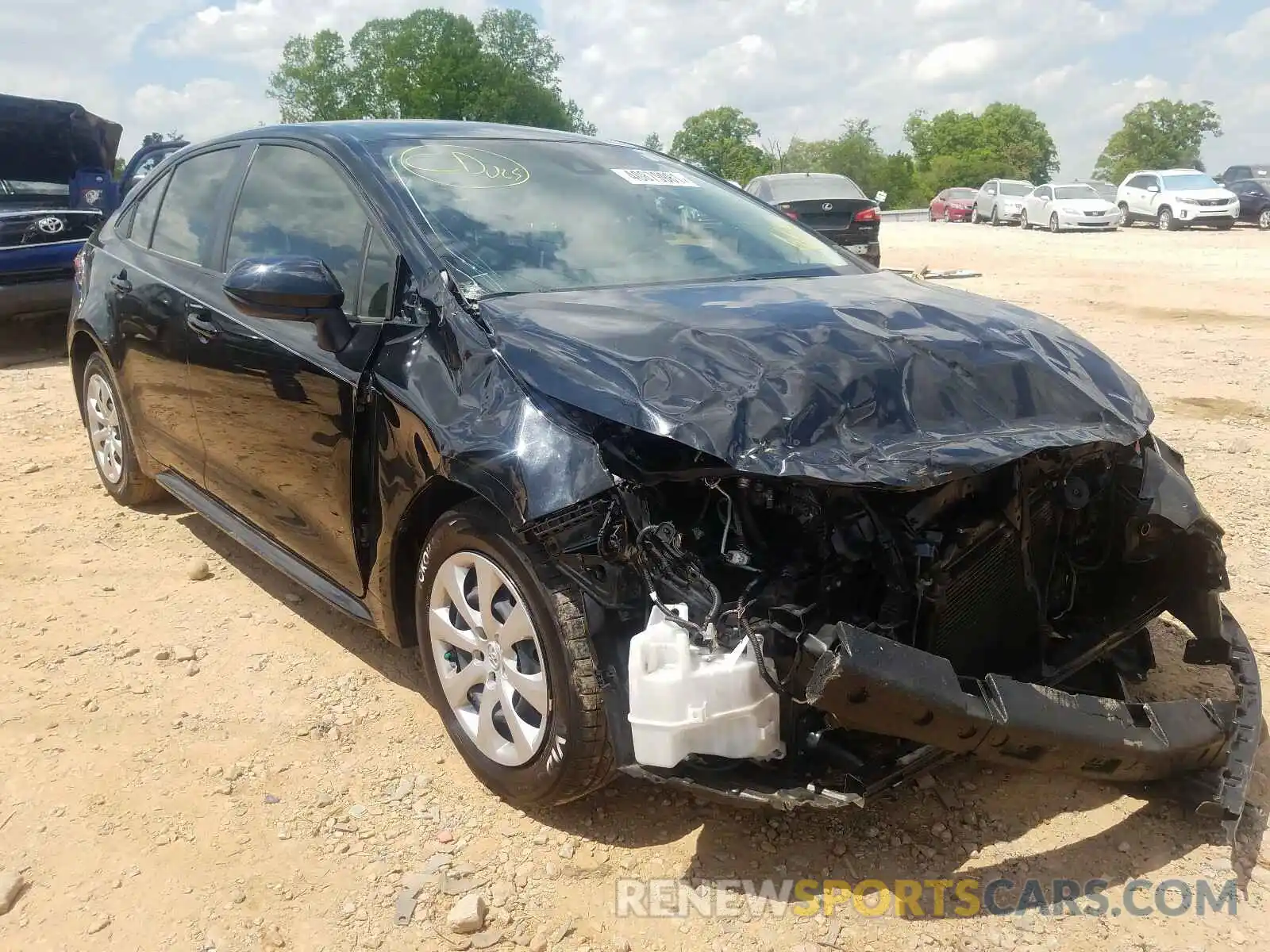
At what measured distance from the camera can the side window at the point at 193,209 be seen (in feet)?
12.3

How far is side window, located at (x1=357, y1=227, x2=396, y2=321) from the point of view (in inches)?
110

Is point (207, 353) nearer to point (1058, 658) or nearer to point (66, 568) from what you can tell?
point (66, 568)

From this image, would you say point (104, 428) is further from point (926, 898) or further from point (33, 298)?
point (33, 298)

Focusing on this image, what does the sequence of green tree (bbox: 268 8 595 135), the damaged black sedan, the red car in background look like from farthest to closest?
1. green tree (bbox: 268 8 595 135)
2. the red car in background
3. the damaged black sedan

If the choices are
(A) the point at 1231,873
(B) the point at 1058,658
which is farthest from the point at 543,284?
(A) the point at 1231,873

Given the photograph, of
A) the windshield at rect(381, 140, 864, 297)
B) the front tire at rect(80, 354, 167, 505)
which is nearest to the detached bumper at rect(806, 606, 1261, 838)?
the windshield at rect(381, 140, 864, 297)

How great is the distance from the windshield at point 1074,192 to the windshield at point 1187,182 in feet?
5.63

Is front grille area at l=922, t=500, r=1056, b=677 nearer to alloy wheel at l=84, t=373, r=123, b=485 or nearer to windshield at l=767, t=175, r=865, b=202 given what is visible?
alloy wheel at l=84, t=373, r=123, b=485

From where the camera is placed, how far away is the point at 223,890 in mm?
2377

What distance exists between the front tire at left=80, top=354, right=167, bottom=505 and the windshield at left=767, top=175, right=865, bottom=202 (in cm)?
1093

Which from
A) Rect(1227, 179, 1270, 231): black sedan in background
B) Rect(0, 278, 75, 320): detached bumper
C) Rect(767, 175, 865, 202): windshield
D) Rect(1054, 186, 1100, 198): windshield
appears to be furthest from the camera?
Rect(1054, 186, 1100, 198): windshield

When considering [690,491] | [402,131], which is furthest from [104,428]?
[690,491]

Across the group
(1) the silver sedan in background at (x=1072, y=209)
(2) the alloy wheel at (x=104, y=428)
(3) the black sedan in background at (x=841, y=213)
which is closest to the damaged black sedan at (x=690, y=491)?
(2) the alloy wheel at (x=104, y=428)

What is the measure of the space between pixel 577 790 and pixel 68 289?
8.10 metres
